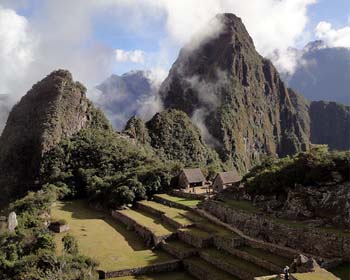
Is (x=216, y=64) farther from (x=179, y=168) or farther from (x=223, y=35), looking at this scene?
(x=179, y=168)

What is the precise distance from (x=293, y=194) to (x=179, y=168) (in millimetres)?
20189

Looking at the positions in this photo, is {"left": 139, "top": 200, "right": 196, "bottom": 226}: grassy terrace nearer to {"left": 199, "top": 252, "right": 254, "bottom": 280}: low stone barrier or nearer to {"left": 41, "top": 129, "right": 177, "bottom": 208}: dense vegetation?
{"left": 41, "top": 129, "right": 177, "bottom": 208}: dense vegetation

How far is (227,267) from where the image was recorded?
19234 millimetres

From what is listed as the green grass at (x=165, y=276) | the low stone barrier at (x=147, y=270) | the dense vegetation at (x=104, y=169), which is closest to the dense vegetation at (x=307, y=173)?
the low stone barrier at (x=147, y=270)

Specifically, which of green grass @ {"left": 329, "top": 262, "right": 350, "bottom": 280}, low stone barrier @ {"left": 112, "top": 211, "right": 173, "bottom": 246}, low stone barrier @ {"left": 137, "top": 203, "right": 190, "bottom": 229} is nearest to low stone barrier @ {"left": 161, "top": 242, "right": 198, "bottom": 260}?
low stone barrier @ {"left": 112, "top": 211, "right": 173, "bottom": 246}

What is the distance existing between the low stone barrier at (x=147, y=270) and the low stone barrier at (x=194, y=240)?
5.52 ft

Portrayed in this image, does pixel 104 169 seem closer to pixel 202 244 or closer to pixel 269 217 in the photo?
pixel 202 244

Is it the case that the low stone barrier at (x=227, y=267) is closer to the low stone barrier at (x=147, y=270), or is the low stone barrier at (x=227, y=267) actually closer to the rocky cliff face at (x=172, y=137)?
the low stone barrier at (x=147, y=270)

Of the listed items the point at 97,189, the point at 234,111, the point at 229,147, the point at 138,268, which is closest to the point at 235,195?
the point at 138,268

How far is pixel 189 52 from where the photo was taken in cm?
11112

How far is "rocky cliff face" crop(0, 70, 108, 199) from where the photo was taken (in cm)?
4962

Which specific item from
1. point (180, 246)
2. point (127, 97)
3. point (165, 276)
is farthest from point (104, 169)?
point (127, 97)

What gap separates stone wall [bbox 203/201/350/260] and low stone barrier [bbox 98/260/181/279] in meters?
4.30

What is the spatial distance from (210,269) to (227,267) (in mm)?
1033
